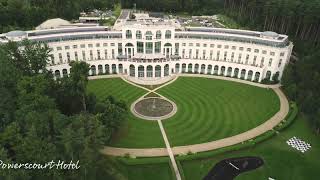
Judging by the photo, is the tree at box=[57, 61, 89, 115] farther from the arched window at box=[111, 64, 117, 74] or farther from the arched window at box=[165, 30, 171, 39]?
the arched window at box=[165, 30, 171, 39]

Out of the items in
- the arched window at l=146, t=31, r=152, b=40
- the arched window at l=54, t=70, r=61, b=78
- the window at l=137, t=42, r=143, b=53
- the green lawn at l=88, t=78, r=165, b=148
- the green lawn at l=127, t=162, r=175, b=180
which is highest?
the arched window at l=146, t=31, r=152, b=40

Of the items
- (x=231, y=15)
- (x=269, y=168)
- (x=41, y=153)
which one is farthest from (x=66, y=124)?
(x=231, y=15)

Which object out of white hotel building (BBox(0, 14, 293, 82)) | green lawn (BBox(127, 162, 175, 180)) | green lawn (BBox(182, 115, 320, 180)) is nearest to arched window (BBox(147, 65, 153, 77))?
white hotel building (BBox(0, 14, 293, 82))

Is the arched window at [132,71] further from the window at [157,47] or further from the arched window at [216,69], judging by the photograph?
the arched window at [216,69]

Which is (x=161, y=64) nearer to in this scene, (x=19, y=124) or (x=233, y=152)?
(x=233, y=152)

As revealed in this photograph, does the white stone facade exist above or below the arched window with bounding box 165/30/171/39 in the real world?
below

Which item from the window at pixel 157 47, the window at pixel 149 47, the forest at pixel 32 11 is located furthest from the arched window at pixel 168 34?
the forest at pixel 32 11

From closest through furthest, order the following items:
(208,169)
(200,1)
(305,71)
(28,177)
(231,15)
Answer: (28,177) < (208,169) < (305,71) < (231,15) < (200,1)
